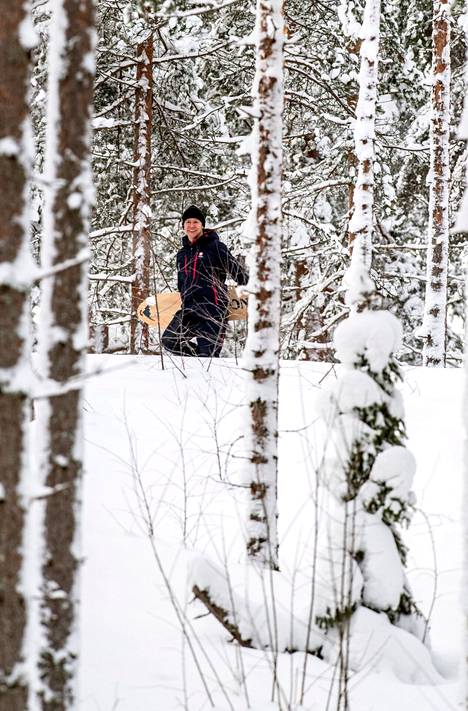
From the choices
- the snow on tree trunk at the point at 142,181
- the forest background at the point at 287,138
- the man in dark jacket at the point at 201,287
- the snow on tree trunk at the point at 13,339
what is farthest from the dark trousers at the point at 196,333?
the snow on tree trunk at the point at 13,339

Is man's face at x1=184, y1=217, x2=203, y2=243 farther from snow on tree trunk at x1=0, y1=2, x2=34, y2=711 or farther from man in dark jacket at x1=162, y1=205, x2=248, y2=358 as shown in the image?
snow on tree trunk at x1=0, y1=2, x2=34, y2=711

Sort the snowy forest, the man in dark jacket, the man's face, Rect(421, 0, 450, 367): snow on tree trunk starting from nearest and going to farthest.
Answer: the snowy forest → the man in dark jacket → the man's face → Rect(421, 0, 450, 367): snow on tree trunk

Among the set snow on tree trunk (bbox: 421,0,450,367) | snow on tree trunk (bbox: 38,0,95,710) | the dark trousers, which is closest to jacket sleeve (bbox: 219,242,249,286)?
the dark trousers

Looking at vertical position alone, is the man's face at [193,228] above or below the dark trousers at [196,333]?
above

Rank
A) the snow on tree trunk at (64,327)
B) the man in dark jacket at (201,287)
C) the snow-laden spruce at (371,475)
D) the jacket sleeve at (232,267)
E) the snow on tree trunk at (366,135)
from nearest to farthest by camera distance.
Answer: the snow on tree trunk at (64,327) < the snow-laden spruce at (371,475) < the snow on tree trunk at (366,135) < the jacket sleeve at (232,267) < the man in dark jacket at (201,287)

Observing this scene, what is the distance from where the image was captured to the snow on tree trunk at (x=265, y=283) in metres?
4.77

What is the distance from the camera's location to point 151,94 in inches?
444

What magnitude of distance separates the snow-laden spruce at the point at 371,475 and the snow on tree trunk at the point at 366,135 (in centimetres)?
421

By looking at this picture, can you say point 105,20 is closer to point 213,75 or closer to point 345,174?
point 213,75

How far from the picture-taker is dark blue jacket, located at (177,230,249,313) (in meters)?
8.48

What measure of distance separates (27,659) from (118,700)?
112cm

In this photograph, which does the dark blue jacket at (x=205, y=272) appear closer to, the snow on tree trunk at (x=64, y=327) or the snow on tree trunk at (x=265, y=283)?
the snow on tree trunk at (x=265, y=283)

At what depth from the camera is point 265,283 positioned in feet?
15.9

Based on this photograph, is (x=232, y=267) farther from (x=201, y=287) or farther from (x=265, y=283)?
(x=265, y=283)
